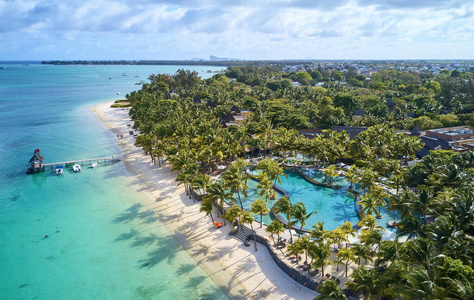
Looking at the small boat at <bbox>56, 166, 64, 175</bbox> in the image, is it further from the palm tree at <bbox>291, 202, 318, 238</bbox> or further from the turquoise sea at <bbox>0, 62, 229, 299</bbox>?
the palm tree at <bbox>291, 202, 318, 238</bbox>

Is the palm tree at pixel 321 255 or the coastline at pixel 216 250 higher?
the palm tree at pixel 321 255

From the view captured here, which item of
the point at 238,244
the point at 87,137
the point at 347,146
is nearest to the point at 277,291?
the point at 238,244

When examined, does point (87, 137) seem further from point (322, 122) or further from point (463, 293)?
point (463, 293)

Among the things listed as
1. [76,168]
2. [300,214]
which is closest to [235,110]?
[76,168]

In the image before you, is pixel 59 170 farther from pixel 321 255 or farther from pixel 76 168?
pixel 321 255

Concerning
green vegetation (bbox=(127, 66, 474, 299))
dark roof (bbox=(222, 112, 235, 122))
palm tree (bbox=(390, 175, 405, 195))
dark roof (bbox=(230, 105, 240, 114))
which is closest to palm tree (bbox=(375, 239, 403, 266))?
green vegetation (bbox=(127, 66, 474, 299))

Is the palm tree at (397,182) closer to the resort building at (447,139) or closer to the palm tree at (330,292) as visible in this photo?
the palm tree at (330,292)

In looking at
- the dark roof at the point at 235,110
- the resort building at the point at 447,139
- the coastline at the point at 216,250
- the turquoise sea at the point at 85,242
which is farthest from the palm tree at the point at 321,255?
the dark roof at the point at 235,110
